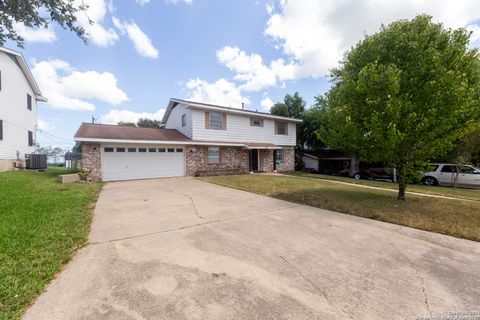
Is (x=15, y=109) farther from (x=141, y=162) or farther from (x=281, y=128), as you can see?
(x=281, y=128)

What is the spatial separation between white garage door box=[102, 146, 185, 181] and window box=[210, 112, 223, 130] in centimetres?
300

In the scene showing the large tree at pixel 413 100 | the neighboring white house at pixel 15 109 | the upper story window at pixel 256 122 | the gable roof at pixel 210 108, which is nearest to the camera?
the large tree at pixel 413 100

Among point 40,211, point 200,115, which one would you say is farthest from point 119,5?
point 40,211

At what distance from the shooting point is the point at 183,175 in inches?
614

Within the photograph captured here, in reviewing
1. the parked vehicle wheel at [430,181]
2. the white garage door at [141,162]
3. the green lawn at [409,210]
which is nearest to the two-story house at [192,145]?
the white garage door at [141,162]

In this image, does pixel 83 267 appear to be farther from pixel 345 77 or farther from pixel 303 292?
pixel 345 77

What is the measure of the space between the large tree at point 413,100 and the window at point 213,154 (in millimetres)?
10353

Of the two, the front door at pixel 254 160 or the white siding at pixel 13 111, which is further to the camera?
the front door at pixel 254 160

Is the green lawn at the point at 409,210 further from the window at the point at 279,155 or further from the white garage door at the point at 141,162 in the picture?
the window at the point at 279,155

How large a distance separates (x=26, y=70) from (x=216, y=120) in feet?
49.5

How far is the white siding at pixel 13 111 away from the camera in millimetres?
14203

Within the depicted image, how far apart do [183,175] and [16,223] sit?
433 inches

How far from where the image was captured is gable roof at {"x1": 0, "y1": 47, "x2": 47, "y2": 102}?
15.1 metres

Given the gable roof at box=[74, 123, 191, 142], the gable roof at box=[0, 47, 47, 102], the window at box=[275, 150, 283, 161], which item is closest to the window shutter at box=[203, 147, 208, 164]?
the gable roof at box=[74, 123, 191, 142]
